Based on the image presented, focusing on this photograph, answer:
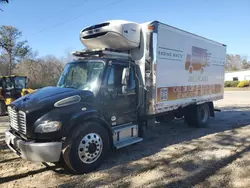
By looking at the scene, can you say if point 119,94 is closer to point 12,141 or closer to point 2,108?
point 12,141

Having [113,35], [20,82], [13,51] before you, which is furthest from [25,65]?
[113,35]

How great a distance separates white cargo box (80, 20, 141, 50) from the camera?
5.91m

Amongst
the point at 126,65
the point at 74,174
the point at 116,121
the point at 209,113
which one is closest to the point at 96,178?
the point at 74,174

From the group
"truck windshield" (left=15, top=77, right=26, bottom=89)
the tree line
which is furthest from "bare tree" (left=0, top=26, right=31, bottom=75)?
"truck windshield" (left=15, top=77, right=26, bottom=89)

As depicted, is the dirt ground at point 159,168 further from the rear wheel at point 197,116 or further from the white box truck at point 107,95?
the rear wheel at point 197,116

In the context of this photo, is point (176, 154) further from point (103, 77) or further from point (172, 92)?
point (103, 77)

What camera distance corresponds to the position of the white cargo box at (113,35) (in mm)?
5906

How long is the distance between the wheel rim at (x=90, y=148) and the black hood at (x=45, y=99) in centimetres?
90

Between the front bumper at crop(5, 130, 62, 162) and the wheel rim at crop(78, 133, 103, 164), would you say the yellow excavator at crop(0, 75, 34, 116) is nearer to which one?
the front bumper at crop(5, 130, 62, 162)

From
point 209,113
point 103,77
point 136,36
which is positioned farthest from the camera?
point 209,113

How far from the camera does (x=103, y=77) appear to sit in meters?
5.32

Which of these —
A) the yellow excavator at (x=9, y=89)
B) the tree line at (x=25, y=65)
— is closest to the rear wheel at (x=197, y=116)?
the yellow excavator at (x=9, y=89)

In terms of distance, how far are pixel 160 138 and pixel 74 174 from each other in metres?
3.65

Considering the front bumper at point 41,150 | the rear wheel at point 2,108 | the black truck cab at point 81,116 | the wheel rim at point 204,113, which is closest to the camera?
the front bumper at point 41,150
